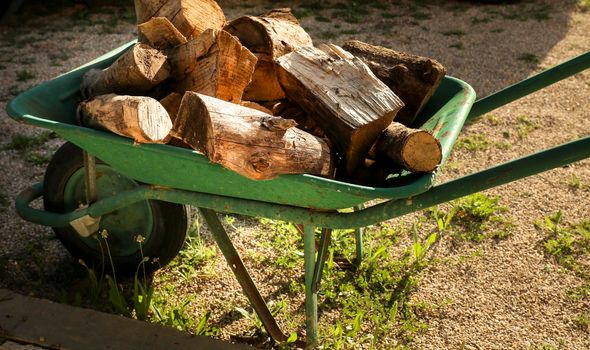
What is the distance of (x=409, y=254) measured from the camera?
3.18 meters

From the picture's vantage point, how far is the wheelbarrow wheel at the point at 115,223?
2.71 m

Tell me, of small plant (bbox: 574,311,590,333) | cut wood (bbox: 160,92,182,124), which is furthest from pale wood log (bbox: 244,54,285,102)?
small plant (bbox: 574,311,590,333)

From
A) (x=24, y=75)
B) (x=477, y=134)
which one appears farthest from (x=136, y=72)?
(x=24, y=75)

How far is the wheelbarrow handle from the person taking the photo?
7.67 feet

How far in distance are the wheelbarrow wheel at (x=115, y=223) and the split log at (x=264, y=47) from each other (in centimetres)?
55

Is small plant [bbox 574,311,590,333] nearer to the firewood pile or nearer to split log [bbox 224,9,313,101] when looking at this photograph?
the firewood pile

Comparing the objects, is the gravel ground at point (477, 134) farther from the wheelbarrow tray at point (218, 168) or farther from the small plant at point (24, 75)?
the wheelbarrow tray at point (218, 168)

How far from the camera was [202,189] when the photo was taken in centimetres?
218

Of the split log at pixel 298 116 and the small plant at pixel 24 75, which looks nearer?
the split log at pixel 298 116

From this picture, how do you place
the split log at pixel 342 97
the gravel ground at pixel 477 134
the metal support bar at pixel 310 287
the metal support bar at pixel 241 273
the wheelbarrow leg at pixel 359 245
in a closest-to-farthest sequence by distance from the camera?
the split log at pixel 342 97 → the metal support bar at pixel 310 287 → the metal support bar at pixel 241 273 → the gravel ground at pixel 477 134 → the wheelbarrow leg at pixel 359 245

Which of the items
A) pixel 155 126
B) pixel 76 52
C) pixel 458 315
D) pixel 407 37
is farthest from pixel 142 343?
pixel 407 37

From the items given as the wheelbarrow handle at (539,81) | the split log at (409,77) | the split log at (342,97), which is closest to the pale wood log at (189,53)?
the split log at (342,97)

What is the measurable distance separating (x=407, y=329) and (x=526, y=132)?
1.99m

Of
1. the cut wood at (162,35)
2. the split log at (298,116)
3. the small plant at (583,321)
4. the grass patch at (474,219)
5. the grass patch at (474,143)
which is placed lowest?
the grass patch at (474,143)
